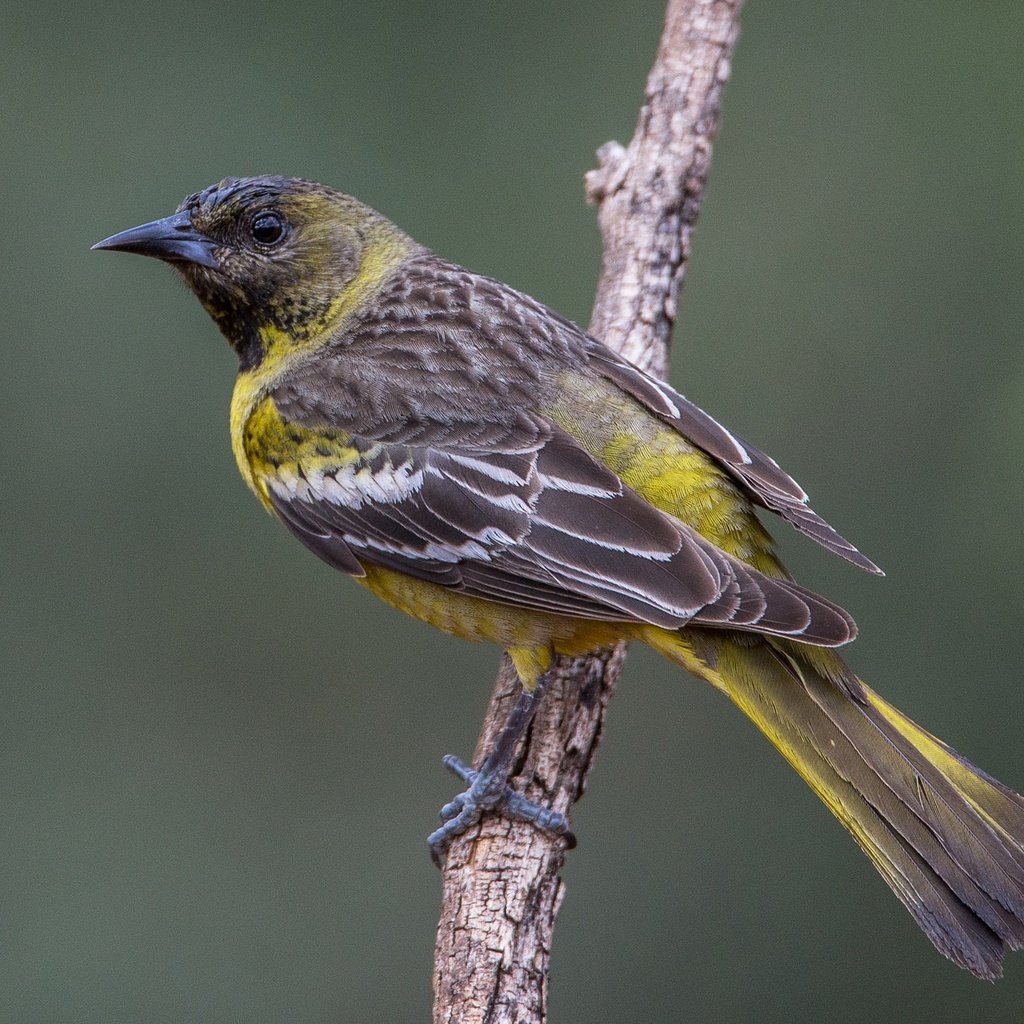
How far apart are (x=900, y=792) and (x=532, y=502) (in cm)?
134

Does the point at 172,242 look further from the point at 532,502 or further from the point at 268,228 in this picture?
the point at 532,502

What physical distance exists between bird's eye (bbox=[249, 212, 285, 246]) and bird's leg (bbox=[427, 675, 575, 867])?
184cm

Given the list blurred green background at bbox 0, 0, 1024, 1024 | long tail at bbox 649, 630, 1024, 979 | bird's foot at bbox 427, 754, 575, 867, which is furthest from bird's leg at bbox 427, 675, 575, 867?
blurred green background at bbox 0, 0, 1024, 1024

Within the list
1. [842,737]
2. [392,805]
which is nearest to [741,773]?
[392,805]

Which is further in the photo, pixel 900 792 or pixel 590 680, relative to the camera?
pixel 590 680

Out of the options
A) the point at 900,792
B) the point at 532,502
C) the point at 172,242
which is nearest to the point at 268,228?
the point at 172,242

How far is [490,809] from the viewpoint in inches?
163

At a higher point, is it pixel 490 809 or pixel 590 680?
pixel 590 680

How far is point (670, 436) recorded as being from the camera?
434cm

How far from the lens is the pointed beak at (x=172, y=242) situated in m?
4.79

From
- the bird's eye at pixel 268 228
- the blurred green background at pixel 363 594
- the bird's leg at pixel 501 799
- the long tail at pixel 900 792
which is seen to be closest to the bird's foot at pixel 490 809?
the bird's leg at pixel 501 799

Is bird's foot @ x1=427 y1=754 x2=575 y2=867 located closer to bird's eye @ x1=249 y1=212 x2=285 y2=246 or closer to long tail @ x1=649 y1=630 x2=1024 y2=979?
long tail @ x1=649 y1=630 x2=1024 y2=979

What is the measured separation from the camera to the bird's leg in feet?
13.4

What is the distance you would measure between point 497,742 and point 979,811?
4.74 feet
